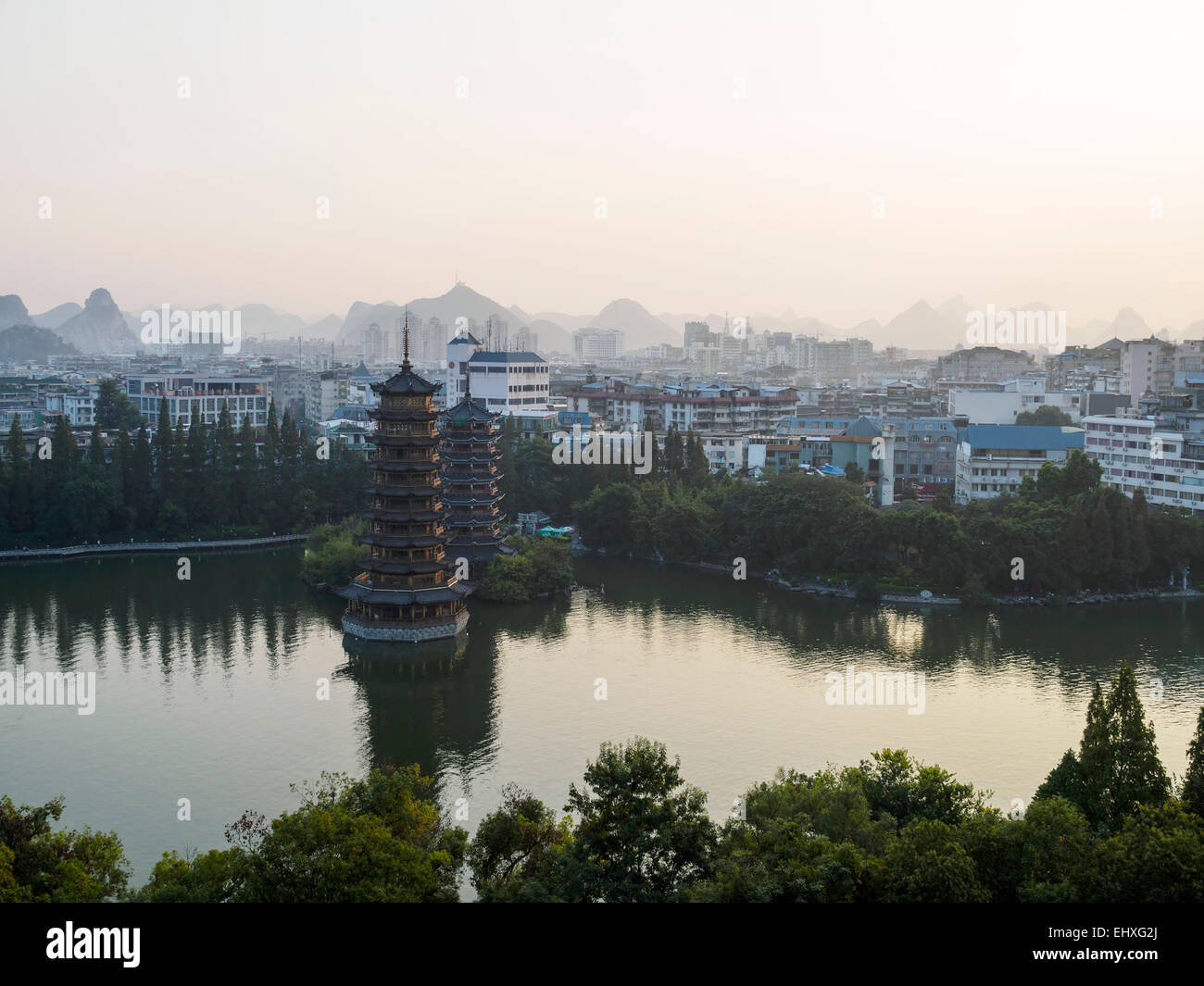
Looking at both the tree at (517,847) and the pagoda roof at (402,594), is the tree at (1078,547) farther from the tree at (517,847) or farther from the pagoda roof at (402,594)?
the tree at (517,847)

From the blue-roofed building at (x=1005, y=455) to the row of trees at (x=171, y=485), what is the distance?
1877 centimetres

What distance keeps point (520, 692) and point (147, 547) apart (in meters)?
16.8

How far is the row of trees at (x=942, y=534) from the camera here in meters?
27.6

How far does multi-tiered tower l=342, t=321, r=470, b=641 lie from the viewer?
23438 mm

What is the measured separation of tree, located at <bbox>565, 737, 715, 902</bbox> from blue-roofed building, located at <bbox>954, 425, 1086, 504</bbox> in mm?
27602

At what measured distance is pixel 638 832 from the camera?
35.3 feet

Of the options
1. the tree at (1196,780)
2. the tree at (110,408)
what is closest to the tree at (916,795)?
the tree at (1196,780)

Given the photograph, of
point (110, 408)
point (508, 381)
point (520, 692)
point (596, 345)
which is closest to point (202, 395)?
point (110, 408)

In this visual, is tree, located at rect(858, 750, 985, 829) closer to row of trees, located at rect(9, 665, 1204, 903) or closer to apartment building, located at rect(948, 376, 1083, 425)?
row of trees, located at rect(9, 665, 1204, 903)

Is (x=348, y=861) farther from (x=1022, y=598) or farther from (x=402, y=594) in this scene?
(x=1022, y=598)
